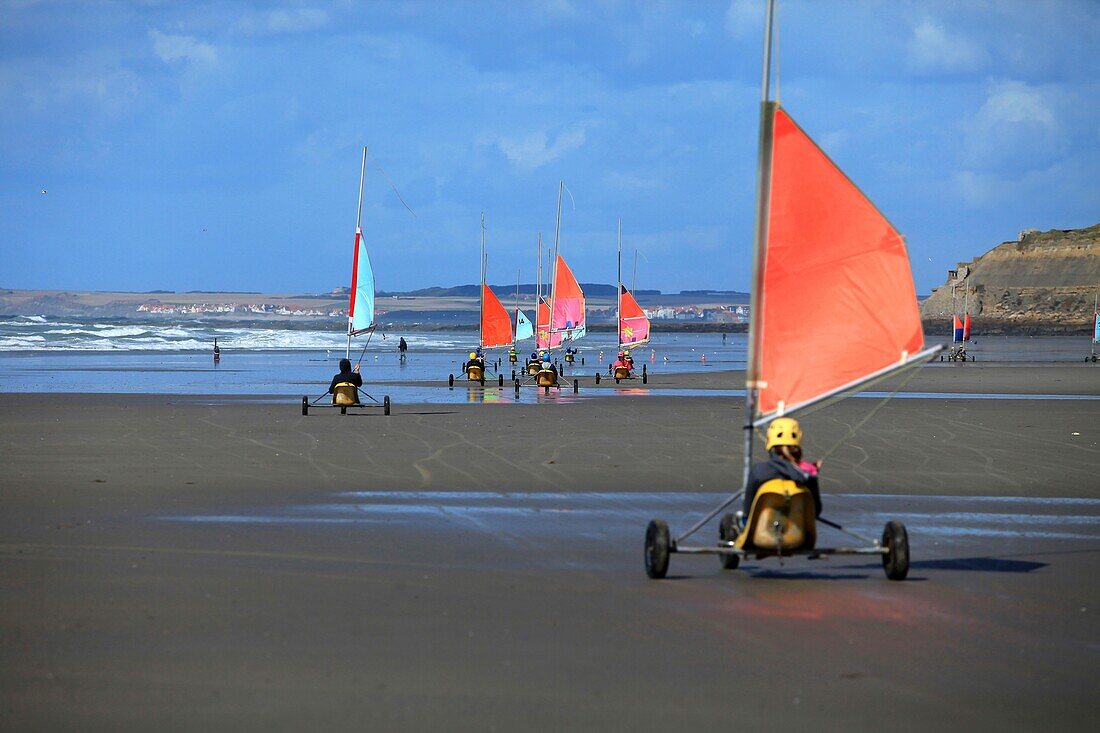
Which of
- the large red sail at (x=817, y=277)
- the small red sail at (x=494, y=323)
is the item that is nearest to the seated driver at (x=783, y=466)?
the large red sail at (x=817, y=277)

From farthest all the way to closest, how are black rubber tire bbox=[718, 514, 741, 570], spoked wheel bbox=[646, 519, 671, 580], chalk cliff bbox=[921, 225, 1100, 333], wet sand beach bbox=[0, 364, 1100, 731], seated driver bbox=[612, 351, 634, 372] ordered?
chalk cliff bbox=[921, 225, 1100, 333]
seated driver bbox=[612, 351, 634, 372]
black rubber tire bbox=[718, 514, 741, 570]
spoked wheel bbox=[646, 519, 671, 580]
wet sand beach bbox=[0, 364, 1100, 731]

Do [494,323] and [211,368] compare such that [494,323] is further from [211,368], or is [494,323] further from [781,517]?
[781,517]

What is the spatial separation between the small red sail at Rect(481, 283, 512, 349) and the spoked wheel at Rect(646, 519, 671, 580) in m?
47.0

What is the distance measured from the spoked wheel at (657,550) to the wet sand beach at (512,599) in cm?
13

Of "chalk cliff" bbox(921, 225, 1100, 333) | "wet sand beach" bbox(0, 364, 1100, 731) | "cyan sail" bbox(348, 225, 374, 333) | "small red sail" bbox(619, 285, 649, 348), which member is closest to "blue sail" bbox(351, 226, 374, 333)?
"cyan sail" bbox(348, 225, 374, 333)

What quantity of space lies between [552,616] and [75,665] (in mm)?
2904

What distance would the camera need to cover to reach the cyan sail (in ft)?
111

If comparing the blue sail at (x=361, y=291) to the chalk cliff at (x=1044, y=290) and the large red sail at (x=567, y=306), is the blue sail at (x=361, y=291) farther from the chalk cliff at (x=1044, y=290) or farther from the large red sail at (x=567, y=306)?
the chalk cliff at (x=1044, y=290)

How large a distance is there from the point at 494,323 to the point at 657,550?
159 ft

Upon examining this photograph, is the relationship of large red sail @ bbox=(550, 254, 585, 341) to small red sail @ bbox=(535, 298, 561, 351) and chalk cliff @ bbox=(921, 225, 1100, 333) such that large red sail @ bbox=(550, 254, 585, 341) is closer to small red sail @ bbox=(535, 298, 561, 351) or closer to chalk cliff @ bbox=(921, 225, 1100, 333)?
small red sail @ bbox=(535, 298, 561, 351)

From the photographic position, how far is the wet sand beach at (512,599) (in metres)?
6.93

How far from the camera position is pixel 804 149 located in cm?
1088

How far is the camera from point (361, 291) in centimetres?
3412

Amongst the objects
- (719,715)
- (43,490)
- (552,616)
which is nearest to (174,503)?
(43,490)
